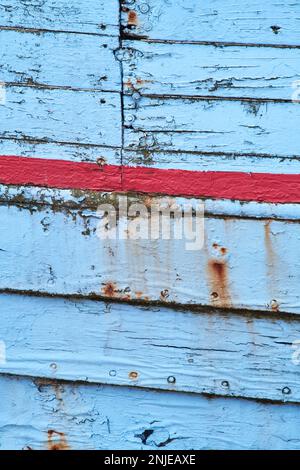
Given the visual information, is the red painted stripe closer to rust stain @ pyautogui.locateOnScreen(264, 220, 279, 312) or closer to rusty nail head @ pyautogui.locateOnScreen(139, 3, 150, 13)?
rust stain @ pyautogui.locateOnScreen(264, 220, 279, 312)

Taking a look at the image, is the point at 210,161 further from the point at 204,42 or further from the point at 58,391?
the point at 58,391

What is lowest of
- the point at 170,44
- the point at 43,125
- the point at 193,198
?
the point at 193,198

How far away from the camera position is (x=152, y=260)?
1516 mm

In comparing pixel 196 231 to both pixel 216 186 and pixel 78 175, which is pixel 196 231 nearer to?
pixel 216 186

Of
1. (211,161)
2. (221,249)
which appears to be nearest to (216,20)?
(211,161)

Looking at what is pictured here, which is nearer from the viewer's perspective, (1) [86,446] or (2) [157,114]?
(2) [157,114]

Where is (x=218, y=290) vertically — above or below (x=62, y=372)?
above

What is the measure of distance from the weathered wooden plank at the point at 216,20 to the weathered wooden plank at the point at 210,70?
0.03 meters

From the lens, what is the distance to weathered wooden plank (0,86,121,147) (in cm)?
149

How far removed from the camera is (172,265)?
1514mm

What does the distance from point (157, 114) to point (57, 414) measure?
0.90 meters

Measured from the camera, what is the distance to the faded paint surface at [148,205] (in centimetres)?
146

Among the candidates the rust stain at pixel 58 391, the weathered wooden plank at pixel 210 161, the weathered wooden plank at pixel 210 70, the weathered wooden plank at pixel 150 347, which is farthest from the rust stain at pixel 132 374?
the weathered wooden plank at pixel 210 70

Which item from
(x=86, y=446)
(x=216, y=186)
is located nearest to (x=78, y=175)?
(x=216, y=186)
